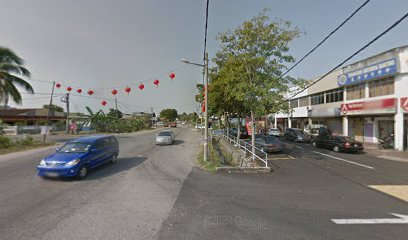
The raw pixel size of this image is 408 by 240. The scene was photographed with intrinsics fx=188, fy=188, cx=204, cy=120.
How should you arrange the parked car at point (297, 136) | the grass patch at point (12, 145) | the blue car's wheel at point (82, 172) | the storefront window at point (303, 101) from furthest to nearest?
1. the storefront window at point (303, 101)
2. the parked car at point (297, 136)
3. the grass patch at point (12, 145)
4. the blue car's wheel at point (82, 172)

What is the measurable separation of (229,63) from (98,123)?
3309 cm

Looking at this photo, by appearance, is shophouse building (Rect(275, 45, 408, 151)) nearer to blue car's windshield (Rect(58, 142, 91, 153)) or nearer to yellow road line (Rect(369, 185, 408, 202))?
yellow road line (Rect(369, 185, 408, 202))

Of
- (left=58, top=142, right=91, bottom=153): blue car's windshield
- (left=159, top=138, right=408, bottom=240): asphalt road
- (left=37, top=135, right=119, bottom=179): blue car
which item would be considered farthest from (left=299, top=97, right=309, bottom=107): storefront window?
(left=58, top=142, right=91, bottom=153): blue car's windshield

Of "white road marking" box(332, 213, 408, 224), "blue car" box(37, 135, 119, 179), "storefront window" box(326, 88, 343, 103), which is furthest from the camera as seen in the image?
"storefront window" box(326, 88, 343, 103)

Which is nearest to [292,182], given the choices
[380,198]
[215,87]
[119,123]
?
[380,198]

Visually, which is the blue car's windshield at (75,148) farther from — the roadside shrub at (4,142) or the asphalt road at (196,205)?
the roadside shrub at (4,142)

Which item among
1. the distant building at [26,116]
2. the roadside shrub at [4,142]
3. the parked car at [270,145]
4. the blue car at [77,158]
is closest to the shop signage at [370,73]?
the parked car at [270,145]

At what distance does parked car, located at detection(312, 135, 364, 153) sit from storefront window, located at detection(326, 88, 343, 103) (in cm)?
883

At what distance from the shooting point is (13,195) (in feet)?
19.9

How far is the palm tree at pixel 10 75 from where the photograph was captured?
17516 mm

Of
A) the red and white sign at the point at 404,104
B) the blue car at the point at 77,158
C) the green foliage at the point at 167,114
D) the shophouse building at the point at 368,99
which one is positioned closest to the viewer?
the blue car at the point at 77,158

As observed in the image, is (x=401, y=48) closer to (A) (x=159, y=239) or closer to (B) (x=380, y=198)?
(B) (x=380, y=198)

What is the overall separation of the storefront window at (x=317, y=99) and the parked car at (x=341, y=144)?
11.3 meters

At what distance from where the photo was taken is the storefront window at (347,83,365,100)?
19.9 m
